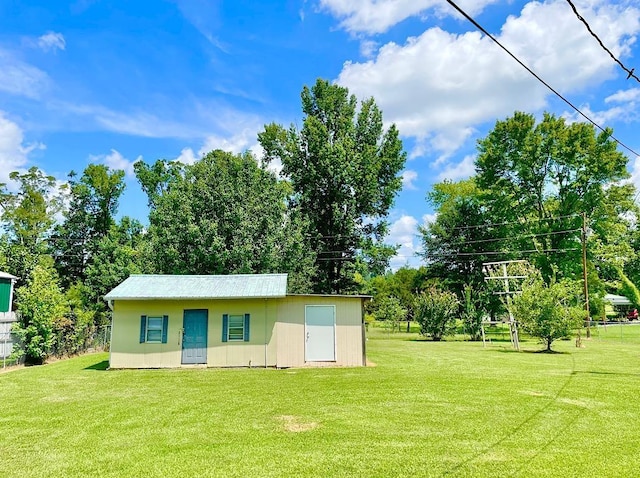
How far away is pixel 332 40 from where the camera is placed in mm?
9109

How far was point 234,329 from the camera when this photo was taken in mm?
15023

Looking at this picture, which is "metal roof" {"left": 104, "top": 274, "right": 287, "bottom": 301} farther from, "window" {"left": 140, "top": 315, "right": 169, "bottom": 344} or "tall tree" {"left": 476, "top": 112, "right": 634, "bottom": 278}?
"tall tree" {"left": 476, "top": 112, "right": 634, "bottom": 278}

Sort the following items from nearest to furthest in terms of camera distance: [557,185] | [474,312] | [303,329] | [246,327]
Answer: [246,327], [303,329], [474,312], [557,185]

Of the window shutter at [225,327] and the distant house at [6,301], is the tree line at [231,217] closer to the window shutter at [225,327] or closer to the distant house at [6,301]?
the distant house at [6,301]

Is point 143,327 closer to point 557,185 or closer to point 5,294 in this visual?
point 5,294

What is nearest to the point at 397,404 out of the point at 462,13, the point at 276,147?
the point at 462,13

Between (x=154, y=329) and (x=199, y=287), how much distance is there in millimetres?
1888

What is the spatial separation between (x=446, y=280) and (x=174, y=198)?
21.3 metres

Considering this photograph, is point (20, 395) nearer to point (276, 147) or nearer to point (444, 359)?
point (444, 359)

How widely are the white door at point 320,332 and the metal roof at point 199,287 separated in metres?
1.29

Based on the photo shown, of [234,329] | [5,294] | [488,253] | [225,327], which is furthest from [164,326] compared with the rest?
[488,253]

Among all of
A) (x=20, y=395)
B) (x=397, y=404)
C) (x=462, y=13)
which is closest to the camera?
(x=462, y=13)

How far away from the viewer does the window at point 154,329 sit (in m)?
14.9

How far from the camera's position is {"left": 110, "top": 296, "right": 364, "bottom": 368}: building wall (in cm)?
1478
